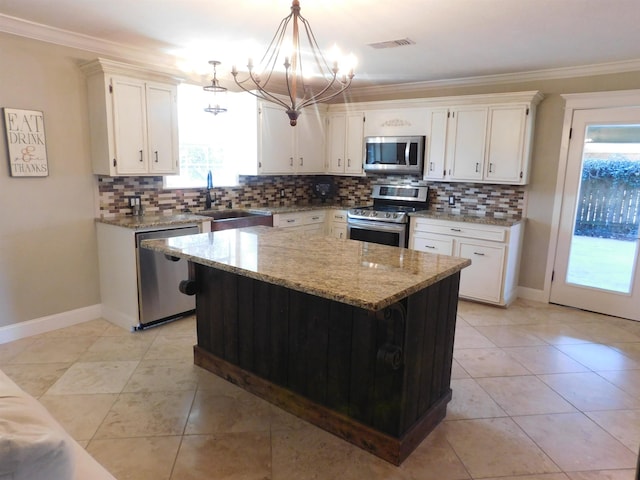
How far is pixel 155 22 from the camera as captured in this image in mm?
3045

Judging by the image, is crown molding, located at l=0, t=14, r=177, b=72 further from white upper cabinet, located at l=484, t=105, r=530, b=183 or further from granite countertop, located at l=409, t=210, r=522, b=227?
white upper cabinet, located at l=484, t=105, r=530, b=183

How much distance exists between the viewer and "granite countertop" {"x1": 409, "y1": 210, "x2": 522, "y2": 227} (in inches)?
167

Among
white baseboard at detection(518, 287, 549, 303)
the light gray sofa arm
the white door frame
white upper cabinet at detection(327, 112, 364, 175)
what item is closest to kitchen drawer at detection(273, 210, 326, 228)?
white upper cabinet at detection(327, 112, 364, 175)

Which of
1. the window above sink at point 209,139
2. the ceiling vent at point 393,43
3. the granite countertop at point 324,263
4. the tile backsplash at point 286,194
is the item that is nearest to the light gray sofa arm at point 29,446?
the granite countertop at point 324,263

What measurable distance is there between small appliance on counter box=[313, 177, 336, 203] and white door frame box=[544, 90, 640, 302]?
280cm

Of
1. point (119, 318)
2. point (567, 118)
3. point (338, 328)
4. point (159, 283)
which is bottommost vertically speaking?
point (119, 318)

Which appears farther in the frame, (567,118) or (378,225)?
(378,225)

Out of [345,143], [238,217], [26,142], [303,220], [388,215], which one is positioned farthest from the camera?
[345,143]

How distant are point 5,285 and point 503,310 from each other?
4.50 meters

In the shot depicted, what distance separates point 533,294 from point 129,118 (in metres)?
4.44

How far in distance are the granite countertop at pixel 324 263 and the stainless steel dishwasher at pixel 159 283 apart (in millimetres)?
943

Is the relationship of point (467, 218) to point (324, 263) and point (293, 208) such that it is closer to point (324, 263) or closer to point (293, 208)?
point (293, 208)

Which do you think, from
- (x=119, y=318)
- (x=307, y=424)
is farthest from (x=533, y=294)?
(x=119, y=318)

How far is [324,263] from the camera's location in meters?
2.20
